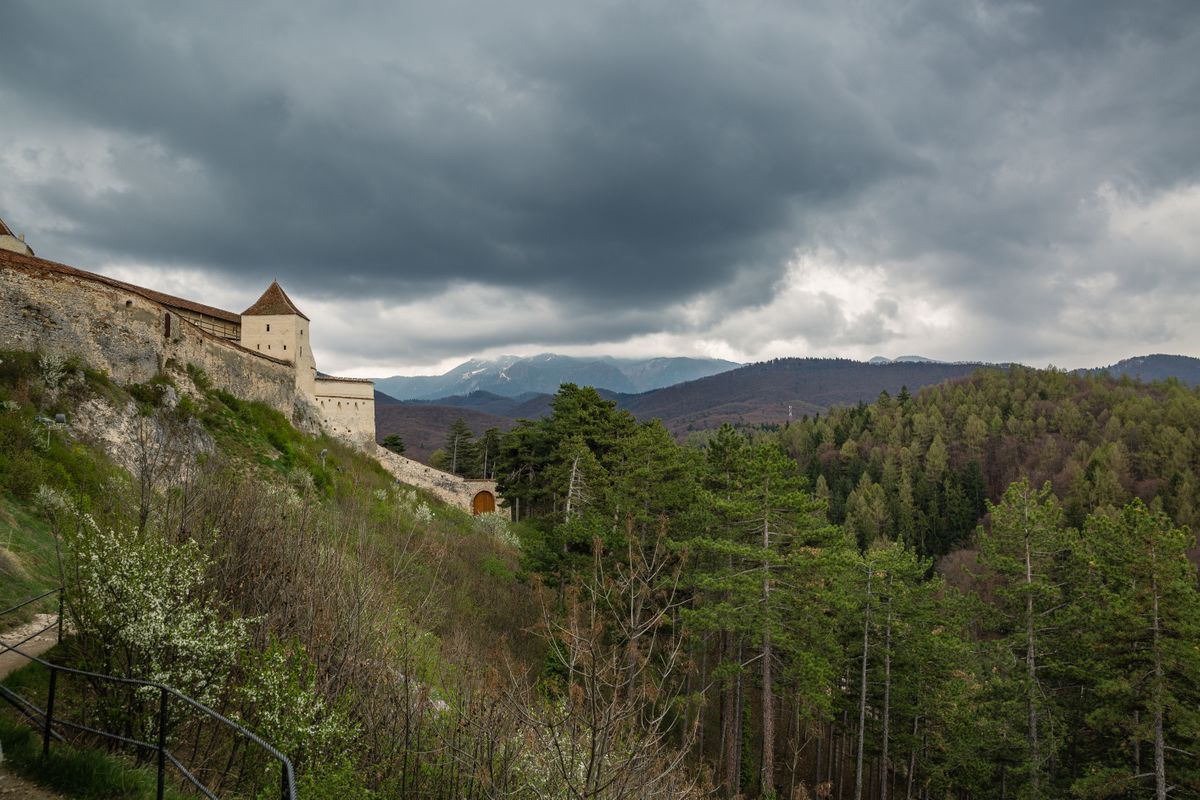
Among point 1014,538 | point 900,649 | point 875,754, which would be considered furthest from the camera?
point 875,754

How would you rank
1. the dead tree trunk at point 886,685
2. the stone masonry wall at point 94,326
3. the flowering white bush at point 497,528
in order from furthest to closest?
the flowering white bush at point 497,528 → the dead tree trunk at point 886,685 → the stone masonry wall at point 94,326

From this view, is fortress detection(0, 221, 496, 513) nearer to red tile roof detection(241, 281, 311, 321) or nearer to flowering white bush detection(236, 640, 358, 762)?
red tile roof detection(241, 281, 311, 321)

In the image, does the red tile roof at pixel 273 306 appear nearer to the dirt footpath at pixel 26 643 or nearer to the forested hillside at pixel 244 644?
the forested hillside at pixel 244 644

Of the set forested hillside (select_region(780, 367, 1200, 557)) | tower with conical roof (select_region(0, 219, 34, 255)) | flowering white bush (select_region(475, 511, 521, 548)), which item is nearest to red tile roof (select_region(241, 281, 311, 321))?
tower with conical roof (select_region(0, 219, 34, 255))

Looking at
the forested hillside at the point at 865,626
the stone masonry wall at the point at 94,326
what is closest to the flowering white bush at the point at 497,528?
the forested hillside at the point at 865,626

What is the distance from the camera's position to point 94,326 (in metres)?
19.0

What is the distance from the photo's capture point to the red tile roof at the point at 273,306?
35.9 m

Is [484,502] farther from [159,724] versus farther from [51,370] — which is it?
[159,724]

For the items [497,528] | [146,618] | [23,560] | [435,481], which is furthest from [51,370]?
[435,481]

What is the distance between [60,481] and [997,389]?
14924cm

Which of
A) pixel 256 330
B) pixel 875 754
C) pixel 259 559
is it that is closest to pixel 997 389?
pixel 875 754

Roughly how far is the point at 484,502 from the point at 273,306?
63.9ft

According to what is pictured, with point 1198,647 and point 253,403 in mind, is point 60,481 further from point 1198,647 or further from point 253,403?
point 1198,647

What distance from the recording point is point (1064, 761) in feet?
82.0
